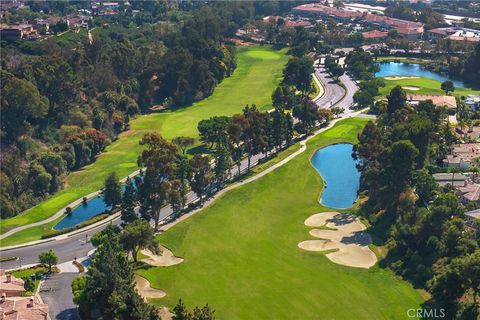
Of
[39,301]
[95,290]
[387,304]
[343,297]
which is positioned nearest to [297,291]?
[343,297]

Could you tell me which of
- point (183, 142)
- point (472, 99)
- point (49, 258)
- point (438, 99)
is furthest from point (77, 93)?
point (472, 99)

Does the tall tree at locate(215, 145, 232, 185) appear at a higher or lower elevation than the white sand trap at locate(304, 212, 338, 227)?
higher

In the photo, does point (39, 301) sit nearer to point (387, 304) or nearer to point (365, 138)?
point (387, 304)

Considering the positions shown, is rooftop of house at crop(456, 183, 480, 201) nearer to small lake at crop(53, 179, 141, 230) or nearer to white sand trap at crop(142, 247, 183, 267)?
white sand trap at crop(142, 247, 183, 267)

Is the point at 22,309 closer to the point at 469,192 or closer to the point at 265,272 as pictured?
the point at 265,272

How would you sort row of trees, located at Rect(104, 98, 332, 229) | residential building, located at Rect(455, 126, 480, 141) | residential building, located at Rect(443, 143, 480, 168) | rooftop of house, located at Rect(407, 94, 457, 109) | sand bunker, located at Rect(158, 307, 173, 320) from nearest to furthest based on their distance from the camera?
1. sand bunker, located at Rect(158, 307, 173, 320)
2. row of trees, located at Rect(104, 98, 332, 229)
3. residential building, located at Rect(443, 143, 480, 168)
4. residential building, located at Rect(455, 126, 480, 141)
5. rooftop of house, located at Rect(407, 94, 457, 109)

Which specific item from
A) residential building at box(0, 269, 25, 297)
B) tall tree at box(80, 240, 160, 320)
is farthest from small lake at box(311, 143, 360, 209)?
residential building at box(0, 269, 25, 297)
